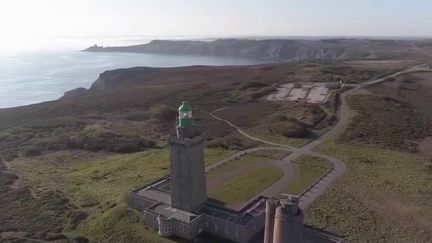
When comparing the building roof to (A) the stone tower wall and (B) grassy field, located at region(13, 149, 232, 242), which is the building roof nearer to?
A: (A) the stone tower wall

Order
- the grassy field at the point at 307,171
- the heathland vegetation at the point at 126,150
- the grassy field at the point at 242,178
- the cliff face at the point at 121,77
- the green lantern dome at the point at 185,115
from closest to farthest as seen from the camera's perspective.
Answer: the green lantern dome at the point at 185,115 < the heathland vegetation at the point at 126,150 < the grassy field at the point at 242,178 < the grassy field at the point at 307,171 < the cliff face at the point at 121,77

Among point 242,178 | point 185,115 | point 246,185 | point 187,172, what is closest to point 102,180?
point 242,178

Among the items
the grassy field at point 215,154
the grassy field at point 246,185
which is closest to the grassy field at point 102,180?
the grassy field at point 215,154

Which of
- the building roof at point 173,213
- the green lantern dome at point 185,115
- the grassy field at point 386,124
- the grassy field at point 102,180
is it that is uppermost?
the green lantern dome at point 185,115

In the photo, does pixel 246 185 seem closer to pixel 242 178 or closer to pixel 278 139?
pixel 242 178

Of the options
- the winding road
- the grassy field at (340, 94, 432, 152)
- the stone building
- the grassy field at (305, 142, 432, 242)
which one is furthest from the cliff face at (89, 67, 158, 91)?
the stone building

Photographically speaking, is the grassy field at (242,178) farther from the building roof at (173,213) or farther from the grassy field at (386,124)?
the grassy field at (386,124)
